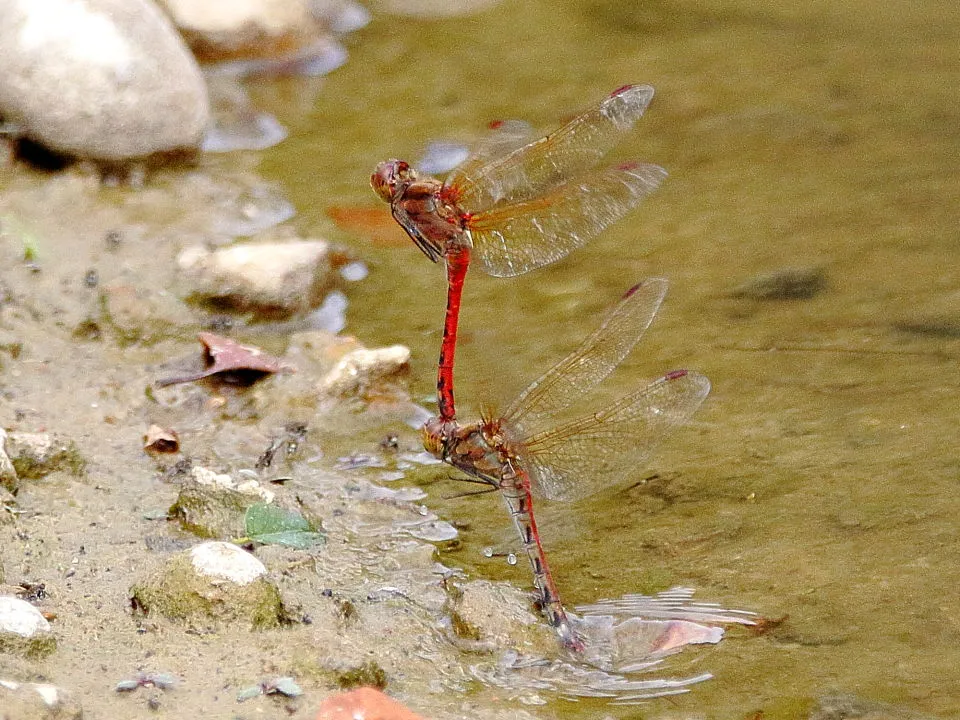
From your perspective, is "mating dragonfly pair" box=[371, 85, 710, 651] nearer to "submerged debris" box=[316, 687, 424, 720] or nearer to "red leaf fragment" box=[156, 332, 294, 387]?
"submerged debris" box=[316, 687, 424, 720]

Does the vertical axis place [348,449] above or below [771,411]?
below

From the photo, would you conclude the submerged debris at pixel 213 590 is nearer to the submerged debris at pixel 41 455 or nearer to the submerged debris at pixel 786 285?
the submerged debris at pixel 41 455

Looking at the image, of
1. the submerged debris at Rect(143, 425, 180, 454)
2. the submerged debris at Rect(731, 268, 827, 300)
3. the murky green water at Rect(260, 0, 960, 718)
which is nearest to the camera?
the murky green water at Rect(260, 0, 960, 718)

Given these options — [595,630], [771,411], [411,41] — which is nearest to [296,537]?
[595,630]

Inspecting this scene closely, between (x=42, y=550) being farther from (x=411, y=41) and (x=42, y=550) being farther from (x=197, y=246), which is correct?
(x=411, y=41)

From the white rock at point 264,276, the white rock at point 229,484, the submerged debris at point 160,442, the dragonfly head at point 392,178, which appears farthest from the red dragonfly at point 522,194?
the white rock at point 264,276

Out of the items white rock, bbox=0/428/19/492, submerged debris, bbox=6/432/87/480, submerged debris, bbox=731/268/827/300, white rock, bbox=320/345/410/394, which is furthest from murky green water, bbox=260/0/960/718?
white rock, bbox=0/428/19/492
